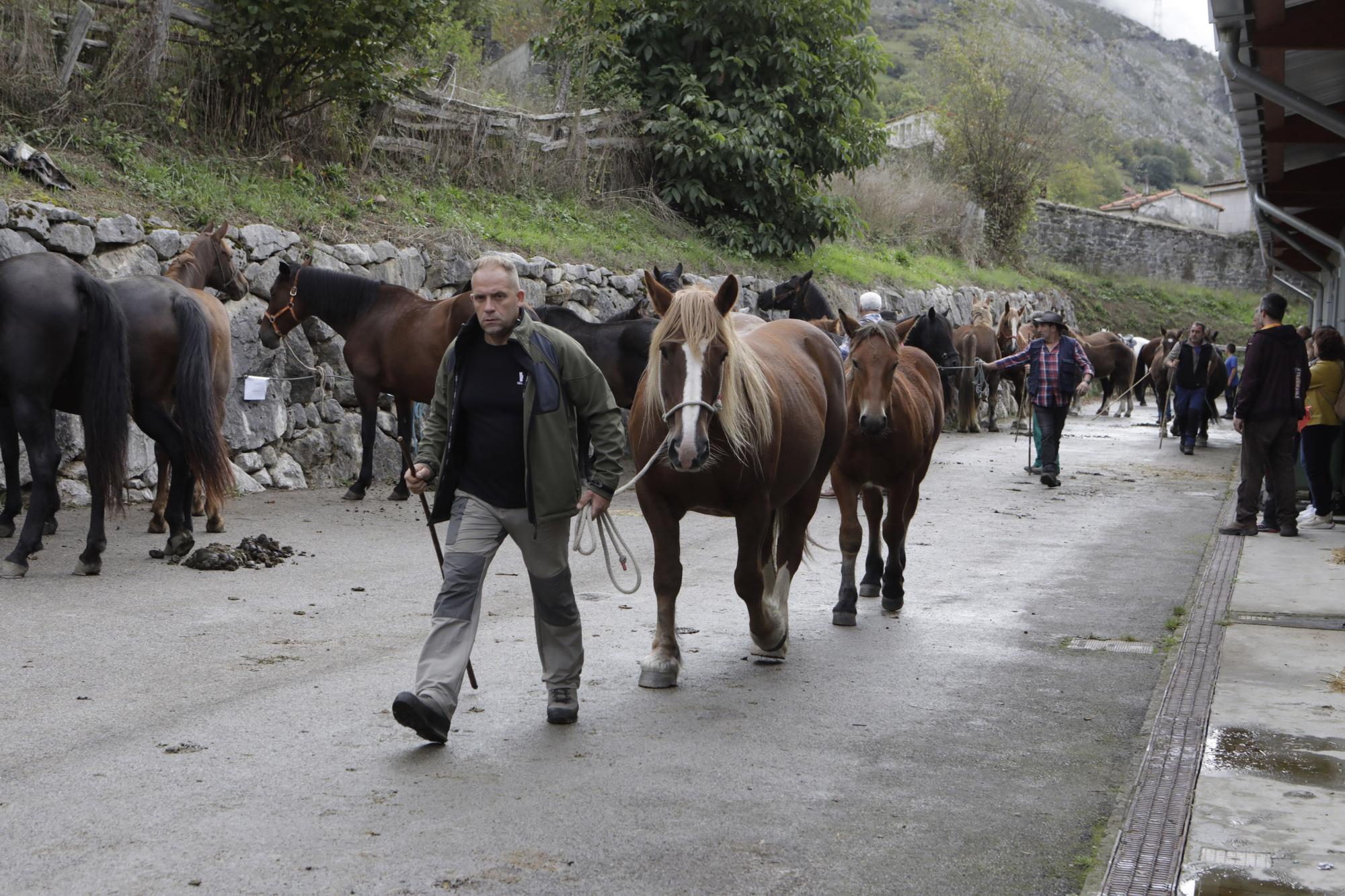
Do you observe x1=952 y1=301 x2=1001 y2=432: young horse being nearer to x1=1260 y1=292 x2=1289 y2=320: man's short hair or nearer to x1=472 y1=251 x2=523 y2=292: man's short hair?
x1=1260 y1=292 x2=1289 y2=320: man's short hair

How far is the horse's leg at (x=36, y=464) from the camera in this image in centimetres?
787

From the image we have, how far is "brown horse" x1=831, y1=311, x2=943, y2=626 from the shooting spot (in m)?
7.55

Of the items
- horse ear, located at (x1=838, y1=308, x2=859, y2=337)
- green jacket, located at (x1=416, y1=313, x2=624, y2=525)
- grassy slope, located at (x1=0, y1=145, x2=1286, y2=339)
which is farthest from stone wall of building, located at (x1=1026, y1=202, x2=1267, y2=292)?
green jacket, located at (x1=416, y1=313, x2=624, y2=525)

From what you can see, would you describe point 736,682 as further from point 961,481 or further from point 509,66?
point 509,66

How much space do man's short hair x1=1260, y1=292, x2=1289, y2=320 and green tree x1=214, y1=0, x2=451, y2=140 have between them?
370 inches

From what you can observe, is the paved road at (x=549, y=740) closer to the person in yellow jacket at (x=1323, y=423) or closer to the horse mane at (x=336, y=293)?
the horse mane at (x=336, y=293)

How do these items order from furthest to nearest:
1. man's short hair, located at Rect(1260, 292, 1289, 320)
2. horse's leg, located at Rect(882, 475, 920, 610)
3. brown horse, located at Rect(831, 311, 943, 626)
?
man's short hair, located at Rect(1260, 292, 1289, 320) → horse's leg, located at Rect(882, 475, 920, 610) → brown horse, located at Rect(831, 311, 943, 626)

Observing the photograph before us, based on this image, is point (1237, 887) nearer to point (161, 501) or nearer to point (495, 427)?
point (495, 427)

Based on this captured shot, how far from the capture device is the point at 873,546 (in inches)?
327

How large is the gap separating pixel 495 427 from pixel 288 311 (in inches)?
295

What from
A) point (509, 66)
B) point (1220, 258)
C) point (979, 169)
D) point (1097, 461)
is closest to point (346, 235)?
point (1097, 461)

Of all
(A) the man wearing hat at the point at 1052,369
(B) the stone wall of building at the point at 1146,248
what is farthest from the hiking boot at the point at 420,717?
(B) the stone wall of building at the point at 1146,248

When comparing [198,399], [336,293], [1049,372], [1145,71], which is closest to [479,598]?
[198,399]

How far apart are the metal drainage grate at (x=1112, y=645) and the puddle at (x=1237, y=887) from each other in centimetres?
326
